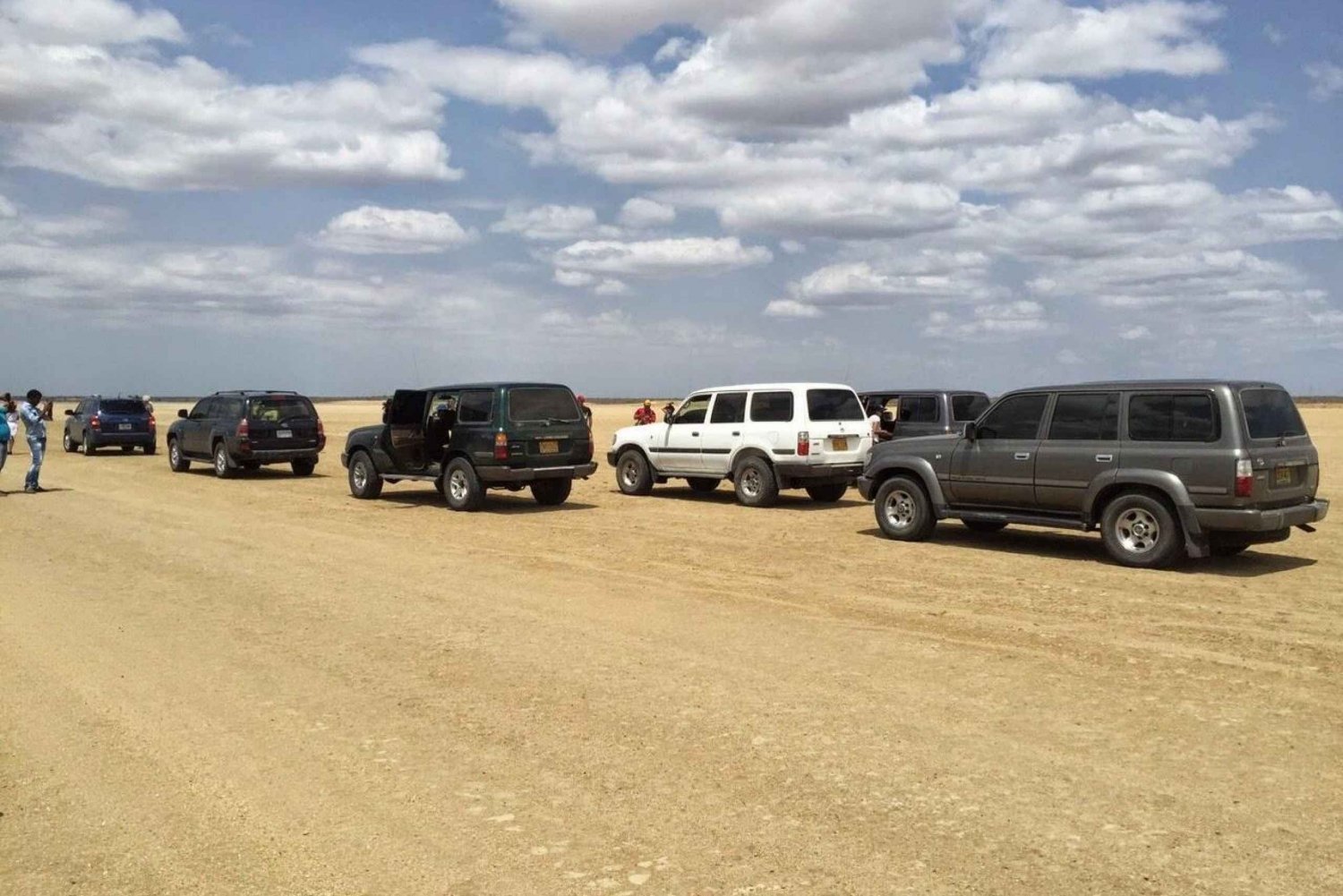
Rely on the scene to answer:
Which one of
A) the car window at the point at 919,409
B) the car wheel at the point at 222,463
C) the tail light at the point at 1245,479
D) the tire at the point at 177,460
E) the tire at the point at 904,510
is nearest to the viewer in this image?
the tail light at the point at 1245,479

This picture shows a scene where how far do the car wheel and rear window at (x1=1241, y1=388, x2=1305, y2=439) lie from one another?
61.9ft

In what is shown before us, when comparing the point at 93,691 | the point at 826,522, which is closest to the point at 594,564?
the point at 826,522

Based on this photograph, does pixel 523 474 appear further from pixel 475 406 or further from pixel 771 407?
pixel 771 407

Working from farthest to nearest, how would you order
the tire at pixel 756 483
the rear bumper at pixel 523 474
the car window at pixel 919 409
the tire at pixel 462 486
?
the car window at pixel 919 409, the tire at pixel 756 483, the tire at pixel 462 486, the rear bumper at pixel 523 474

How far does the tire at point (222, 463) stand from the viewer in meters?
23.3

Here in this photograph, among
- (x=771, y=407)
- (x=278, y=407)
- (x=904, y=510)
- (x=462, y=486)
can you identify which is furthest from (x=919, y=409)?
(x=278, y=407)

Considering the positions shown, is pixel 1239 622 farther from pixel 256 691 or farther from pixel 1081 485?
pixel 256 691

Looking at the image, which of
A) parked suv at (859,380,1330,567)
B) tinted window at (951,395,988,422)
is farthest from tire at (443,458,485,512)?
tinted window at (951,395,988,422)

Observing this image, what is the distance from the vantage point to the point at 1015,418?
12.7m

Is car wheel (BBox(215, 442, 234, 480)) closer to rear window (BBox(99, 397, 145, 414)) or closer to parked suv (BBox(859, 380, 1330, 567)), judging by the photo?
rear window (BBox(99, 397, 145, 414))

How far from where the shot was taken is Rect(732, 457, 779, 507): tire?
56.9 ft

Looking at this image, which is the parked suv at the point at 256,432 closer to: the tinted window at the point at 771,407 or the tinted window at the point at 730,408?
the tinted window at the point at 730,408

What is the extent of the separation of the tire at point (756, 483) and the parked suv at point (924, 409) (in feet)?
8.68

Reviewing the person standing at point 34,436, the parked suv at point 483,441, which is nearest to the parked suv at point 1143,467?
the parked suv at point 483,441
